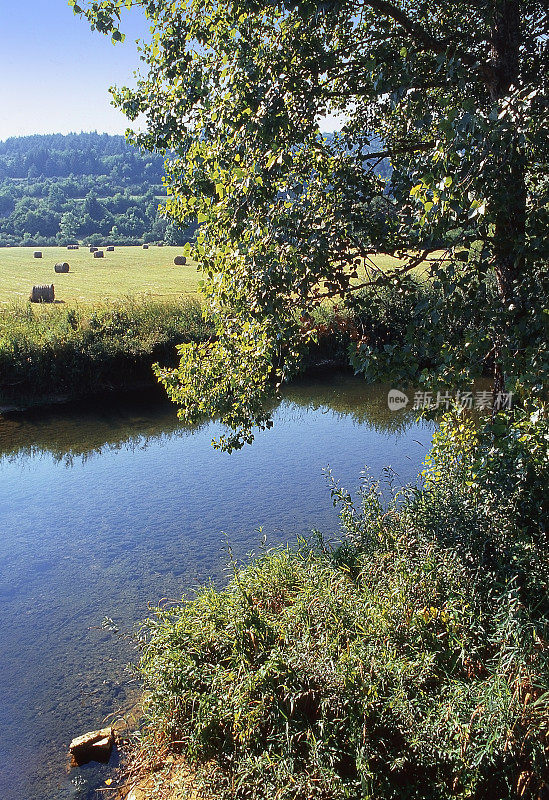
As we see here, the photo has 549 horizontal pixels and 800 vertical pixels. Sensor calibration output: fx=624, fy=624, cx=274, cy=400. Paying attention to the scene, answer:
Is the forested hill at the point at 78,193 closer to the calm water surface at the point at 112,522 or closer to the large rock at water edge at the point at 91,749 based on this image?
the calm water surface at the point at 112,522

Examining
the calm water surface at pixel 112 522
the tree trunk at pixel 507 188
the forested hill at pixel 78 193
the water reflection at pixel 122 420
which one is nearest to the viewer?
the tree trunk at pixel 507 188

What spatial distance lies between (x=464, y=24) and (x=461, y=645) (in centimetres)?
597

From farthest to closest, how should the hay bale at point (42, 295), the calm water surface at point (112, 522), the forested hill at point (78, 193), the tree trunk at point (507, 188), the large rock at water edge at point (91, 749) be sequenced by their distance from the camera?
the forested hill at point (78, 193) → the hay bale at point (42, 295) → the calm water surface at point (112, 522) → the large rock at water edge at point (91, 749) → the tree trunk at point (507, 188)

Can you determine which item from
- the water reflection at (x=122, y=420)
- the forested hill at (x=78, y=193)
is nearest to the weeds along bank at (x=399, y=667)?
the water reflection at (x=122, y=420)

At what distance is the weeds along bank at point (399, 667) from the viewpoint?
3.86 meters

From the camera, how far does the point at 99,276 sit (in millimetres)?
35594

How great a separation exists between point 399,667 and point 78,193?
111m

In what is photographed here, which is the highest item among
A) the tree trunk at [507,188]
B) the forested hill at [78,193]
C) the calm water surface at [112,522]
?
the forested hill at [78,193]

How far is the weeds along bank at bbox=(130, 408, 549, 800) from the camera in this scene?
3.86 m

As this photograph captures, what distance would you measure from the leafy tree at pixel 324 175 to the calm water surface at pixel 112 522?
342 centimetres

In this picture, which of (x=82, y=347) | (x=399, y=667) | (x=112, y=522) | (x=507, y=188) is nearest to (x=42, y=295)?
(x=82, y=347)

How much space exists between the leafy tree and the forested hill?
A: 43585 mm

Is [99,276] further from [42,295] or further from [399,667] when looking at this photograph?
[399,667]

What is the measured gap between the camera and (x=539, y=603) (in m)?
4.26
